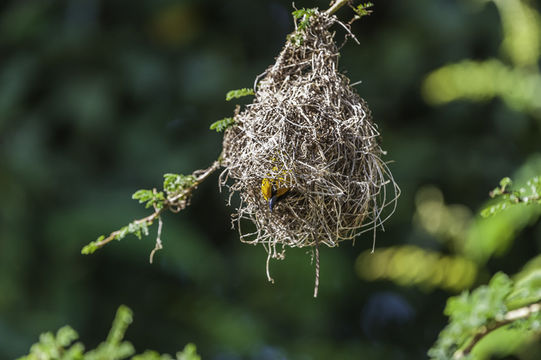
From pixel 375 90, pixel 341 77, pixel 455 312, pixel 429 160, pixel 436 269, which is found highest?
pixel 375 90

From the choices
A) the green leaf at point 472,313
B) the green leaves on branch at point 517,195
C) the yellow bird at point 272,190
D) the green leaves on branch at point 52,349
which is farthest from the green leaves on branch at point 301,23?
the green leaves on branch at point 52,349

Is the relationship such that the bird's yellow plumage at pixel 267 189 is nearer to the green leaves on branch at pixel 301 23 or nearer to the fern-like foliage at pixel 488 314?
the green leaves on branch at pixel 301 23

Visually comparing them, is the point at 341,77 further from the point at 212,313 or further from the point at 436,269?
the point at 212,313

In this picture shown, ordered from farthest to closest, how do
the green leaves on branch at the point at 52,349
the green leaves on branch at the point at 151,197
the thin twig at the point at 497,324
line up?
the green leaves on branch at the point at 151,197, the green leaves on branch at the point at 52,349, the thin twig at the point at 497,324

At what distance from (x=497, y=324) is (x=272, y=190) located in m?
0.80

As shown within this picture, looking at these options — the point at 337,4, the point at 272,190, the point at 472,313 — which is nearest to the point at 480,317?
the point at 472,313

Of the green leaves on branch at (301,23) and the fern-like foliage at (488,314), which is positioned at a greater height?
the green leaves on branch at (301,23)

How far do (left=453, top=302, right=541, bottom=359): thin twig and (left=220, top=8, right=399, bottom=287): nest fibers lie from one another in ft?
2.11

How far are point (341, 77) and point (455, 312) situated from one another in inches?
40.1

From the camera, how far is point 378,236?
5.80 metres

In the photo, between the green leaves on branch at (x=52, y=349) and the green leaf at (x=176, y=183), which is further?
the green leaf at (x=176, y=183)

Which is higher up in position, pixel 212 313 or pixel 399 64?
pixel 399 64

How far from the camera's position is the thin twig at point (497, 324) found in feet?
4.77

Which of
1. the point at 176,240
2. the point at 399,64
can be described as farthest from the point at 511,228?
the point at 399,64
